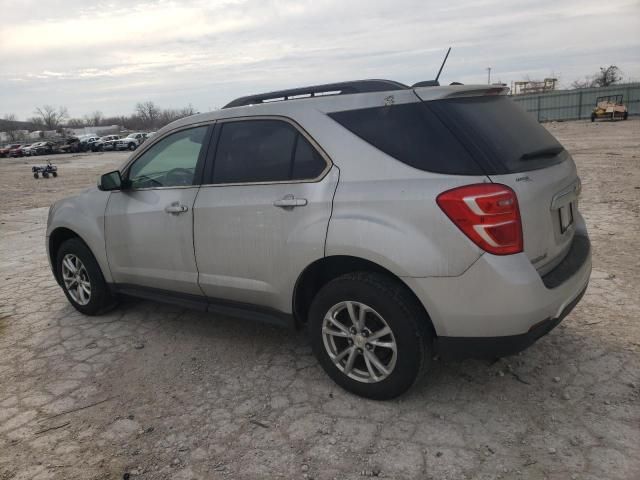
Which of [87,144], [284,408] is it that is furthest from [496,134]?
[87,144]

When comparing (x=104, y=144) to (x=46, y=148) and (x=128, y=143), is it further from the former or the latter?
(x=46, y=148)

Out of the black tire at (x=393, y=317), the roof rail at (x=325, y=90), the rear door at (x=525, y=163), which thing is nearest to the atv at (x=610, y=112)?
the rear door at (x=525, y=163)

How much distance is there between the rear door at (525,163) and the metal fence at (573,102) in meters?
42.3

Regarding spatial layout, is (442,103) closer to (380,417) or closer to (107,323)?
(380,417)

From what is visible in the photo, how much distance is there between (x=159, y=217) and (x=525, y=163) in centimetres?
257

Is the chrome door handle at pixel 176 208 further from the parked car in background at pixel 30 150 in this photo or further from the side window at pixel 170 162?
the parked car in background at pixel 30 150

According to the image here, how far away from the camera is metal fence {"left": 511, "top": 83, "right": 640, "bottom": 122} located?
1576 inches

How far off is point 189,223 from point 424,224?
1.78 meters

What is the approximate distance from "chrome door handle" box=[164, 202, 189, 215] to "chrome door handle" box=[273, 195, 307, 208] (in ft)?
2.79

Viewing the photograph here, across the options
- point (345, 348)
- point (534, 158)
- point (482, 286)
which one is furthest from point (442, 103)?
point (345, 348)

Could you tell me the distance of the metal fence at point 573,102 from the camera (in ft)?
131

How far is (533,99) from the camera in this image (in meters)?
44.8

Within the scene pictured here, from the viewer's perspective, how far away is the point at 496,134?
2672 millimetres

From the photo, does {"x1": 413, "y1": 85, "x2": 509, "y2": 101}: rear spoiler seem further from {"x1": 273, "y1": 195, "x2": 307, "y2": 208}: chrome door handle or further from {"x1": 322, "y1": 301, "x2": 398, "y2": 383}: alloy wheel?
{"x1": 322, "y1": 301, "x2": 398, "y2": 383}: alloy wheel
